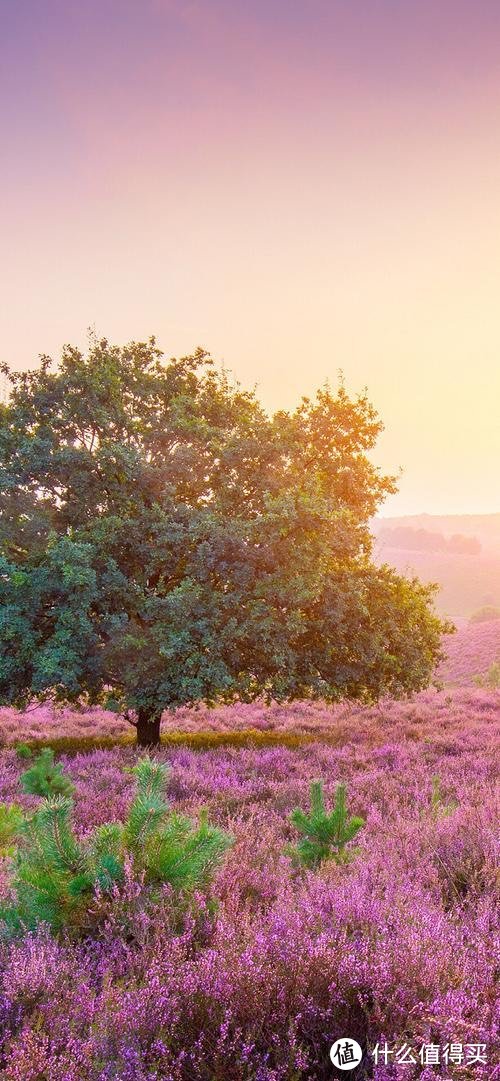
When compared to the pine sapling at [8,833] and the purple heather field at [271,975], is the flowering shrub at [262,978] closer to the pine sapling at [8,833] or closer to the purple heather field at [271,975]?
the purple heather field at [271,975]

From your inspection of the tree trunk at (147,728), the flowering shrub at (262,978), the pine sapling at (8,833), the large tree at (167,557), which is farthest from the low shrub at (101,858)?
the tree trunk at (147,728)

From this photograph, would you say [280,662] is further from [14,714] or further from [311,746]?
[14,714]

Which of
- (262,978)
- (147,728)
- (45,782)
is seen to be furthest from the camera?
(147,728)

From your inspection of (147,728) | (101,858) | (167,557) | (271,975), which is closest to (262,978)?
(271,975)

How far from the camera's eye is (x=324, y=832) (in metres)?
4.51

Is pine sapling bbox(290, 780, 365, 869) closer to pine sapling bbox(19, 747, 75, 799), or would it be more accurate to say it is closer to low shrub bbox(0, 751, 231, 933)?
low shrub bbox(0, 751, 231, 933)

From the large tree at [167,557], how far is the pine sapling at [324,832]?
732 centimetres

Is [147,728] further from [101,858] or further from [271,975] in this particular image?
[271,975]

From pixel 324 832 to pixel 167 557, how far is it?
9.06m

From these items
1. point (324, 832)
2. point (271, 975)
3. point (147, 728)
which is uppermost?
point (271, 975)

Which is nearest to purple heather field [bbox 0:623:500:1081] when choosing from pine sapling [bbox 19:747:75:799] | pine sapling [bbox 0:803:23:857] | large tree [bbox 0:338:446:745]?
pine sapling [bbox 0:803:23:857]

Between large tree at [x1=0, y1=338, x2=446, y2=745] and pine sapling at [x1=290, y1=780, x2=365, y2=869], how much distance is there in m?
7.32

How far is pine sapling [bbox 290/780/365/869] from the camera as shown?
4363 mm

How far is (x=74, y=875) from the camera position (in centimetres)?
299
